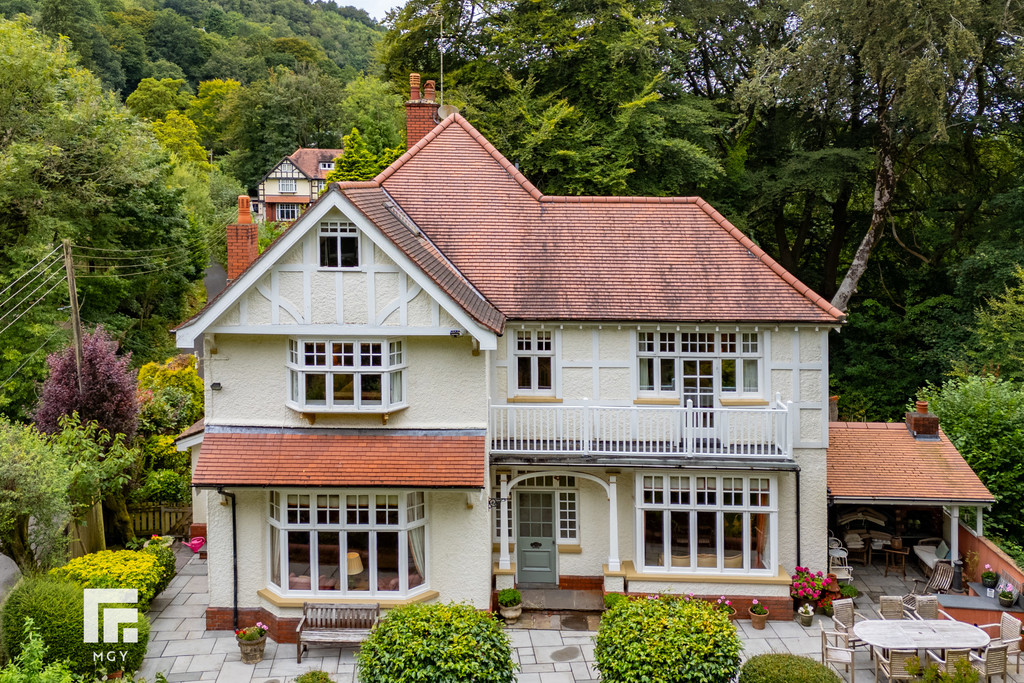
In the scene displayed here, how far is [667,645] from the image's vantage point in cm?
1125

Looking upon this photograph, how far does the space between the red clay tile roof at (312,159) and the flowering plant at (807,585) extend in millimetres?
50503

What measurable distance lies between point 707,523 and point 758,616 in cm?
202

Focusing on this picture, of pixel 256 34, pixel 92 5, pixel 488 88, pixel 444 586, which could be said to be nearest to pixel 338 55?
pixel 256 34

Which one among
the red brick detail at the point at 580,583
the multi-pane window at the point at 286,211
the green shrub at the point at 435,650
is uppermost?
the multi-pane window at the point at 286,211

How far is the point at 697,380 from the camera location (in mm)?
16906

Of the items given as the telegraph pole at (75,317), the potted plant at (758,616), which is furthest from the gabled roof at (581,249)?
the telegraph pole at (75,317)

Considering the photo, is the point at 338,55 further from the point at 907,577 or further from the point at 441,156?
the point at 907,577

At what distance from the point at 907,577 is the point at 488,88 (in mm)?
22147

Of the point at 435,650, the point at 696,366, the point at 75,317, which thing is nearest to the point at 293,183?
the point at 75,317

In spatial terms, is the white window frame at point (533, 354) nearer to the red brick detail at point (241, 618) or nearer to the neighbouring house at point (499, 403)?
the neighbouring house at point (499, 403)

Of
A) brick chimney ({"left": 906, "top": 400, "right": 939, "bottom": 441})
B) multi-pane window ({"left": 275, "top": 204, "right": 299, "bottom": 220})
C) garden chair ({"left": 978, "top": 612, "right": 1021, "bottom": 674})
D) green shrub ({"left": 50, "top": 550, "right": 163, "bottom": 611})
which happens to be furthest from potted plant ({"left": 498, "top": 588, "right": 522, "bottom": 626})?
multi-pane window ({"left": 275, "top": 204, "right": 299, "bottom": 220})

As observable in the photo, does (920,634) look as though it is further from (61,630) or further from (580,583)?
(61,630)

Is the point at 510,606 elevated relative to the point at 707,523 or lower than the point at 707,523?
lower

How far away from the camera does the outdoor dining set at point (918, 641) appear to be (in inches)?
491
